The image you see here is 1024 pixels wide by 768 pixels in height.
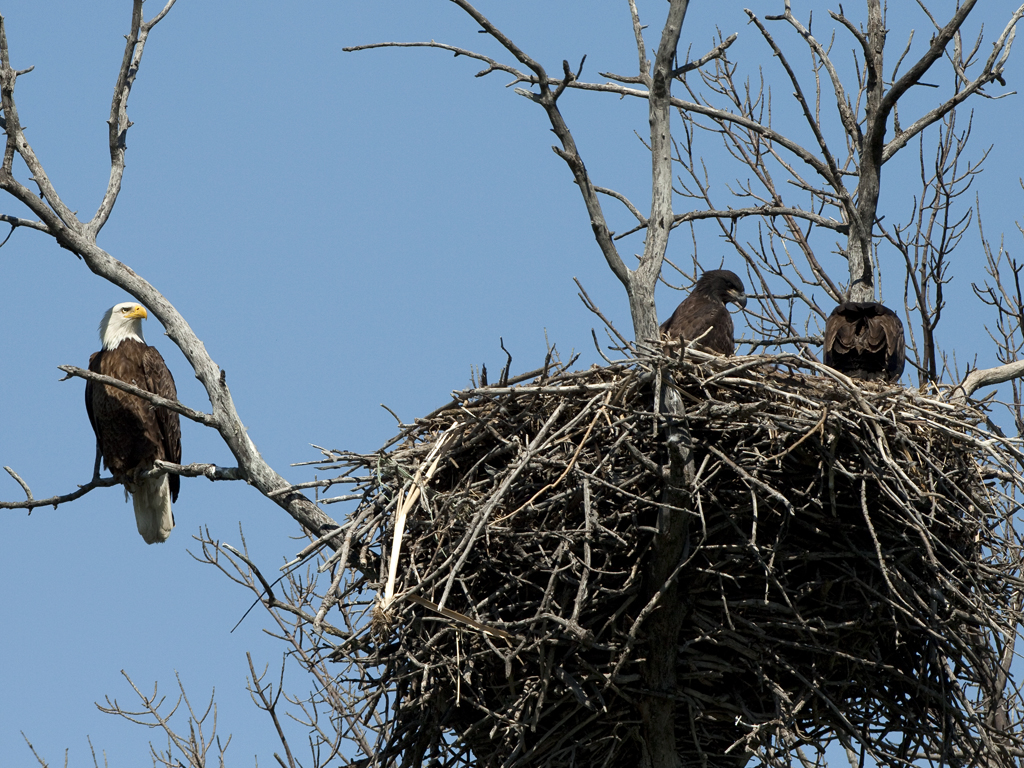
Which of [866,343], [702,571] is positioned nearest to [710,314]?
[866,343]

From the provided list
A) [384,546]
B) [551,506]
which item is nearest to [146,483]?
[384,546]

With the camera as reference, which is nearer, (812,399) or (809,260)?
(812,399)

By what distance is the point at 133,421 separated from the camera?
8945 mm

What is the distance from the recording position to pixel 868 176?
7535 mm

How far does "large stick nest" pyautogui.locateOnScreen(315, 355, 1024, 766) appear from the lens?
17.4 feet

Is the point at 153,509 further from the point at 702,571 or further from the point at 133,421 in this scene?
the point at 702,571

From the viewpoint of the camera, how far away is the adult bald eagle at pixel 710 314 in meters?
6.79

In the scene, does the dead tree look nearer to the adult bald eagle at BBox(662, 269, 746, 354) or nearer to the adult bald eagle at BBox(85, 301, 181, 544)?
the adult bald eagle at BBox(662, 269, 746, 354)

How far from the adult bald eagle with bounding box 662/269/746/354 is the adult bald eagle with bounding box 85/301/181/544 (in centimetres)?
389

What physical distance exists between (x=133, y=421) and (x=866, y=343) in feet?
17.0

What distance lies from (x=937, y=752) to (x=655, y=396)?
Answer: 2.08 m

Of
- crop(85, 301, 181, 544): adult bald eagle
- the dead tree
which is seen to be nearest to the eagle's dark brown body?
crop(85, 301, 181, 544): adult bald eagle

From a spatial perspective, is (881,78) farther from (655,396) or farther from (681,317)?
(655,396)

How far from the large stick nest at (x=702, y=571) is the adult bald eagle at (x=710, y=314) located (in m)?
1.15
